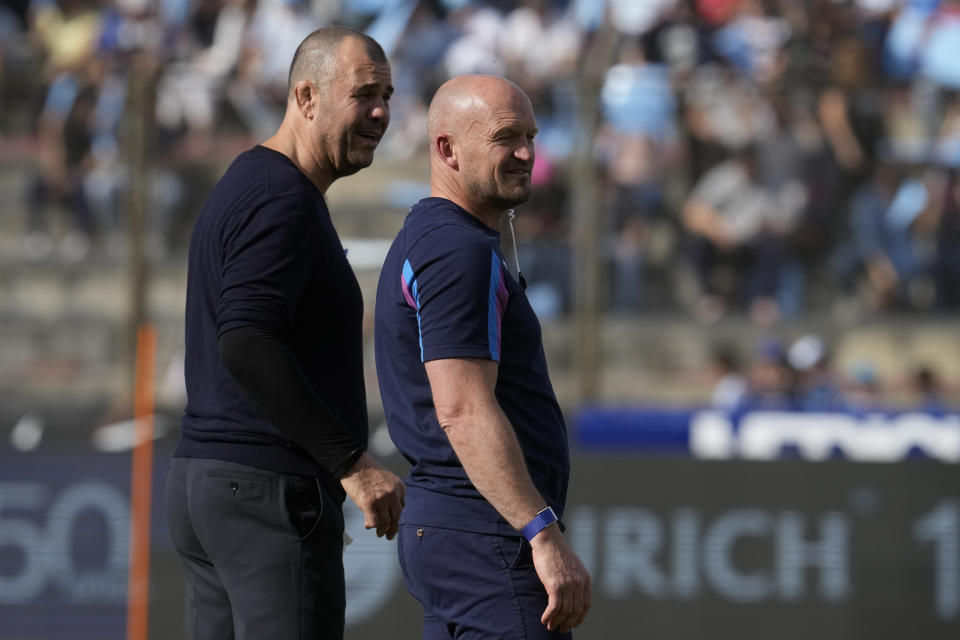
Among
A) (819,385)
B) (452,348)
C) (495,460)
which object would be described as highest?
(452,348)

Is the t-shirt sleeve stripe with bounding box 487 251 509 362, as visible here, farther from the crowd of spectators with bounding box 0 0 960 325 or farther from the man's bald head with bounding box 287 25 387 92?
the crowd of spectators with bounding box 0 0 960 325

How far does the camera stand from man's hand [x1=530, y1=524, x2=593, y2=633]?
3.06 meters

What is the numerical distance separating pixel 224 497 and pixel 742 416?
4.64 metres

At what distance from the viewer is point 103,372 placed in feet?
25.1

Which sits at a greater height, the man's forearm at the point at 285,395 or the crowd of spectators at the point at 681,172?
the crowd of spectators at the point at 681,172

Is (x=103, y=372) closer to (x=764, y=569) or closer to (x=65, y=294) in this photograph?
(x=65, y=294)

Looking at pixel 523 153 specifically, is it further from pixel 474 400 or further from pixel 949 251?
pixel 949 251

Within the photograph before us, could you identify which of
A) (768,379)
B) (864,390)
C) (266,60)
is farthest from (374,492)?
(266,60)

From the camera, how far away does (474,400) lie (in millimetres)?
3080

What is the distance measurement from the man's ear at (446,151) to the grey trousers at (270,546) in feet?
2.77

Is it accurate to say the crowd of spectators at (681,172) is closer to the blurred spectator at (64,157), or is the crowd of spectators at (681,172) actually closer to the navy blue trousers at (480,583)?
the blurred spectator at (64,157)

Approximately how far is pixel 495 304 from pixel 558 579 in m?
0.64

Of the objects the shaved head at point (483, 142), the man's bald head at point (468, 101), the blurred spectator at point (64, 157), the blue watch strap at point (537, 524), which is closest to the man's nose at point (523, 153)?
the shaved head at point (483, 142)

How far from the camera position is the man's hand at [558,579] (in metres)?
3.06
